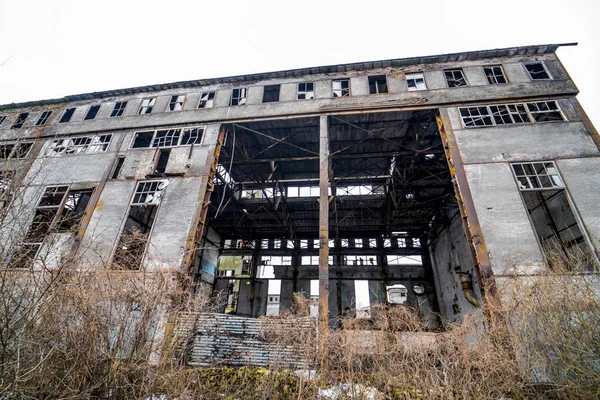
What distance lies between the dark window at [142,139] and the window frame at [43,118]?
6074mm

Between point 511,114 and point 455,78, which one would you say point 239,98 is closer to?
point 455,78

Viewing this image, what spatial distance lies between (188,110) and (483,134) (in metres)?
13.0

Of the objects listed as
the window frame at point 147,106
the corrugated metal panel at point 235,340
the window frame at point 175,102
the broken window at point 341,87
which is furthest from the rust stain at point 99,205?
the broken window at point 341,87

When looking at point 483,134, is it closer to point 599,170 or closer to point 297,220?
point 599,170

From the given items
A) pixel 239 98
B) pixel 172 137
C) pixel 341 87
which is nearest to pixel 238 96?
pixel 239 98

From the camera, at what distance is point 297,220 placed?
19.4 metres

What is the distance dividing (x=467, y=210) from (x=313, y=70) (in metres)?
9.20

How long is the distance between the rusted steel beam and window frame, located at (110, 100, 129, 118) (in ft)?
50.8

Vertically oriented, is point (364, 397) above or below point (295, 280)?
below

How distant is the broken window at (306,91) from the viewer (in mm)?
12586

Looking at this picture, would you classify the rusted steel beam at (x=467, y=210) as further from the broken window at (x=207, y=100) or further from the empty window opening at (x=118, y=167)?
the empty window opening at (x=118, y=167)

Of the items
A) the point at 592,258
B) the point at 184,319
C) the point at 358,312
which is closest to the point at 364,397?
the point at 184,319

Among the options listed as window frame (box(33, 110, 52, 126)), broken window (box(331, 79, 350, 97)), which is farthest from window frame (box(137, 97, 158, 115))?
broken window (box(331, 79, 350, 97))

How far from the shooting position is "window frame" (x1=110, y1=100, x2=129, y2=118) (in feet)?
45.8
